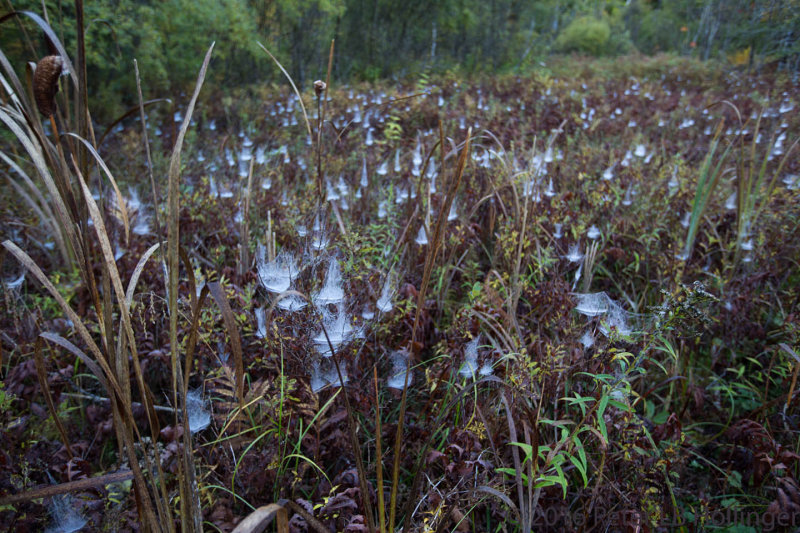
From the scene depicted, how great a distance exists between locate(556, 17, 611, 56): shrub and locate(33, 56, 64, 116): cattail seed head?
85.7 feet

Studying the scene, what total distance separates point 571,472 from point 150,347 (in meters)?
1.69

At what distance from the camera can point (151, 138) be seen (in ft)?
16.8

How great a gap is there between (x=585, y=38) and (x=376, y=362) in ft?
87.9

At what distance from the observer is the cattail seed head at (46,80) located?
82 cm

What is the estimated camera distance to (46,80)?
0.84 metres

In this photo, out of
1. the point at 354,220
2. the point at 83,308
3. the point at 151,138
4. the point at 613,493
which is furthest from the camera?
the point at 151,138

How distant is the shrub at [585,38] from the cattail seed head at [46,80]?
26.1m

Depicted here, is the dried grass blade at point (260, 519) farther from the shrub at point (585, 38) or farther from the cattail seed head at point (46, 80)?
the shrub at point (585, 38)

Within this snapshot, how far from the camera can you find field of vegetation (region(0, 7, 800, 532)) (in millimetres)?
1079

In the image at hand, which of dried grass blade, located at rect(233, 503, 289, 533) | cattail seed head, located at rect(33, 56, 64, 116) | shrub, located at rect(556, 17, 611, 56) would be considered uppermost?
shrub, located at rect(556, 17, 611, 56)

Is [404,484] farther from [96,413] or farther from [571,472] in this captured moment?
[96,413]

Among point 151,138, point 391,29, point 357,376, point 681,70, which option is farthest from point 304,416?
point 681,70

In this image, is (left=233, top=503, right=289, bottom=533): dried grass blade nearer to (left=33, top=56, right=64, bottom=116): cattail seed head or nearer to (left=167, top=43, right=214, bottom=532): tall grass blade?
(left=167, top=43, right=214, bottom=532): tall grass blade

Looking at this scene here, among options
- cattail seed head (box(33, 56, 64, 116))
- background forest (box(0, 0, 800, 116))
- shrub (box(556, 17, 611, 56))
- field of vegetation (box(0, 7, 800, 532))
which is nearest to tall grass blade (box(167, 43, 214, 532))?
field of vegetation (box(0, 7, 800, 532))
